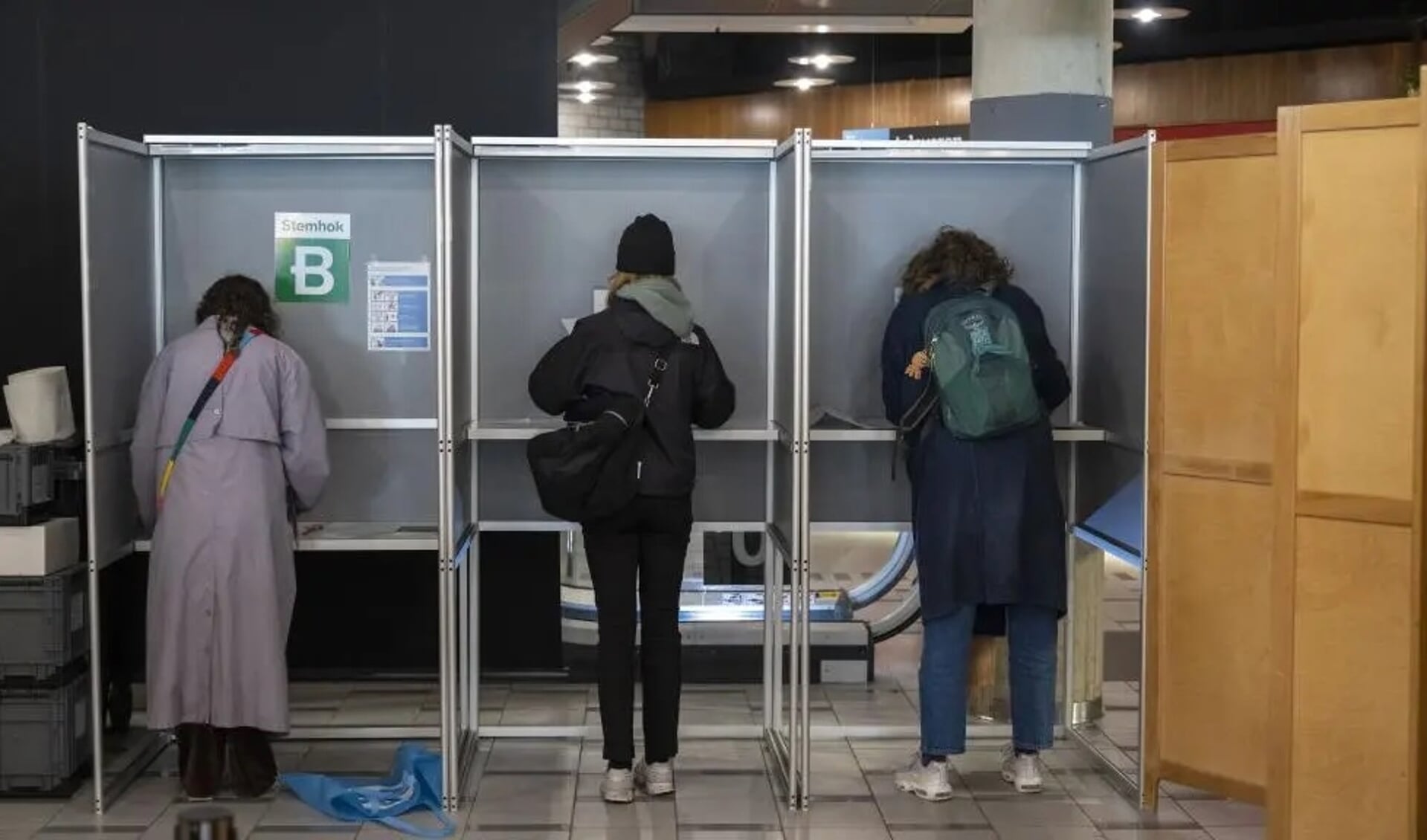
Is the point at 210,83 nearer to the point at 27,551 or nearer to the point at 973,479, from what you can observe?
the point at 27,551

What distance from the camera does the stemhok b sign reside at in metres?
5.64

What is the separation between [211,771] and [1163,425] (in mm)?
2860

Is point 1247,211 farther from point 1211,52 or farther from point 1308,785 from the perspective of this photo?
point 1211,52

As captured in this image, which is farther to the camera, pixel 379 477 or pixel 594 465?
pixel 379 477

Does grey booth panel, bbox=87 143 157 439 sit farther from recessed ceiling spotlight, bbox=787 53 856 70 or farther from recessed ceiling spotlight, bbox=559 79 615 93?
recessed ceiling spotlight, bbox=787 53 856 70

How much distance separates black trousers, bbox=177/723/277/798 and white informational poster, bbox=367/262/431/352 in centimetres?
131

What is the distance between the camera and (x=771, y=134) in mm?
15172

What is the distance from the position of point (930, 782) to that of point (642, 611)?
0.98 metres

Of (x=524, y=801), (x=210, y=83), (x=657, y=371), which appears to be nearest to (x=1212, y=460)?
(x=657, y=371)

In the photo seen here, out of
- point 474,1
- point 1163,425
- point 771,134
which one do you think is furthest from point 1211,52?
point 1163,425

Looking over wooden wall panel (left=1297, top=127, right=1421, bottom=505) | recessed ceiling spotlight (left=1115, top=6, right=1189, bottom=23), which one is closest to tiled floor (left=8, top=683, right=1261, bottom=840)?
wooden wall panel (left=1297, top=127, right=1421, bottom=505)

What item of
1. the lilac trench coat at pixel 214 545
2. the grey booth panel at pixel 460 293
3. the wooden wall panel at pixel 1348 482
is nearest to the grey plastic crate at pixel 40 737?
the lilac trench coat at pixel 214 545

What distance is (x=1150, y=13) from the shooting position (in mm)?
11219

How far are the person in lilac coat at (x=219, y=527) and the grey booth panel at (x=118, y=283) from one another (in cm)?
15
